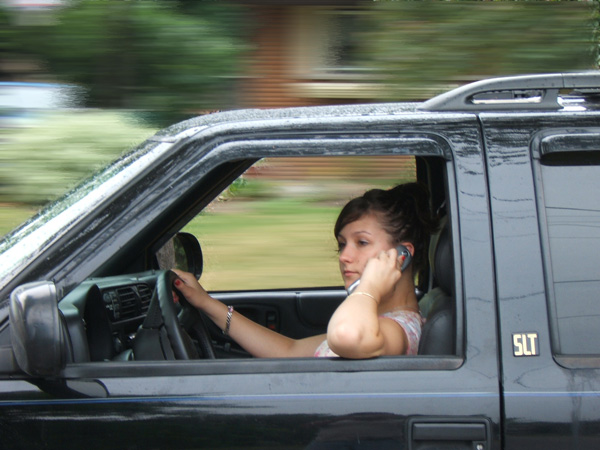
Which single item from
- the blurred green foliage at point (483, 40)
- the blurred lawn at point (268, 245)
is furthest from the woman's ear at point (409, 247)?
the blurred green foliage at point (483, 40)

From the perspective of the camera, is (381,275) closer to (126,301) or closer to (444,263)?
(444,263)

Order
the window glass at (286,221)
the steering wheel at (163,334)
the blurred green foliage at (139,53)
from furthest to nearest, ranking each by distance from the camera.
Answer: the blurred green foliage at (139,53), the window glass at (286,221), the steering wheel at (163,334)

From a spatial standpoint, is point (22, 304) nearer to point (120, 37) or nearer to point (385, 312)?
point (385, 312)

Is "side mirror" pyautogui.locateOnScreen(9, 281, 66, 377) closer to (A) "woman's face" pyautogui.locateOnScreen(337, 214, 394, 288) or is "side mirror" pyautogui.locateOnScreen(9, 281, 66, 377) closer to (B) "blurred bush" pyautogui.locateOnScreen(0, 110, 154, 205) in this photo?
(A) "woman's face" pyautogui.locateOnScreen(337, 214, 394, 288)

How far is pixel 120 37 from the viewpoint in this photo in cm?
511

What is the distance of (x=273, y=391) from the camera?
1.84 m

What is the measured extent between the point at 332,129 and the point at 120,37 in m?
3.52

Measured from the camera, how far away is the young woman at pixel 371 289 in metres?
1.94

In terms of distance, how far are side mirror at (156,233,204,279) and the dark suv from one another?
1235 millimetres

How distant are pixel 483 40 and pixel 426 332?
4.08m

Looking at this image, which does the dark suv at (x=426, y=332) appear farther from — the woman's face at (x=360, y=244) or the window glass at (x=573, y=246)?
the woman's face at (x=360, y=244)

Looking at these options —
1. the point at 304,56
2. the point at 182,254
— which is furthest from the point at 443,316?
the point at 304,56

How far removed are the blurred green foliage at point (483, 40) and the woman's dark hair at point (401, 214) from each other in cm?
339

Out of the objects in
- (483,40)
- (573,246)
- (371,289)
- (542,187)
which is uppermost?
(483,40)
